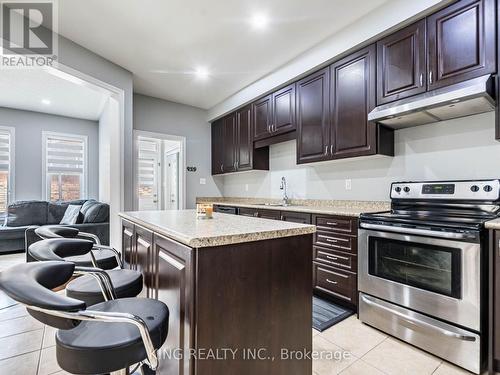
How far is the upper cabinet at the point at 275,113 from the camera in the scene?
11.5 ft

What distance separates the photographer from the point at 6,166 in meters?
5.32

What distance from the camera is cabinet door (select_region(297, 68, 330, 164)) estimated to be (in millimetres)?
3023

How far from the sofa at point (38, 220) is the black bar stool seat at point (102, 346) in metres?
3.80

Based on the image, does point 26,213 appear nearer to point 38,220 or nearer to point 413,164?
point 38,220

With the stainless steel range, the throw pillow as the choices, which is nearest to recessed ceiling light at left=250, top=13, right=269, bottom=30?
the stainless steel range

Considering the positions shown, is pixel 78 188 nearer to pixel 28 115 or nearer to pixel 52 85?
pixel 28 115

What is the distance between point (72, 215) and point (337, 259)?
14.9ft

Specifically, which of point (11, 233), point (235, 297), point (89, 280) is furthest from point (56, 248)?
point (11, 233)

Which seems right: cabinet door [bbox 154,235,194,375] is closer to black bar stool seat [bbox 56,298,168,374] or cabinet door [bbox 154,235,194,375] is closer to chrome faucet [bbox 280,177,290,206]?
black bar stool seat [bbox 56,298,168,374]

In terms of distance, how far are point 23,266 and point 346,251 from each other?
2272mm

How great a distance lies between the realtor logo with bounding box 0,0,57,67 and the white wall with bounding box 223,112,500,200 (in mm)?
3018

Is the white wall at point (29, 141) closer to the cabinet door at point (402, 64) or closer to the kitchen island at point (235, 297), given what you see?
the kitchen island at point (235, 297)

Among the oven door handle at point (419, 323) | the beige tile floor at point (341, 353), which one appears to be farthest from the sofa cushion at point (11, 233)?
the oven door handle at point (419, 323)

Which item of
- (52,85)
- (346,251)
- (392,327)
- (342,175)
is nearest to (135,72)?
(52,85)
